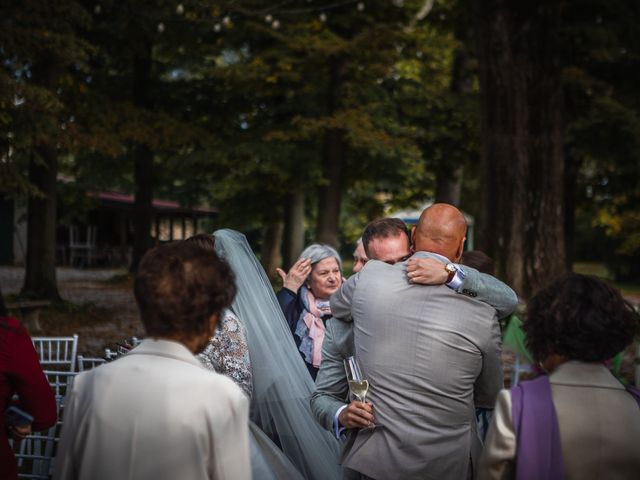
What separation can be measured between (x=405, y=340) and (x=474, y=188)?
90.8 feet

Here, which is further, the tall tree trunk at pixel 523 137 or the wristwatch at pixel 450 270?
the tall tree trunk at pixel 523 137

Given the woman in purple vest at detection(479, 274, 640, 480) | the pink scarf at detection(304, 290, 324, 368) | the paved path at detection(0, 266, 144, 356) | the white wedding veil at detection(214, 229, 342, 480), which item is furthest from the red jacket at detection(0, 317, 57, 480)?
the paved path at detection(0, 266, 144, 356)

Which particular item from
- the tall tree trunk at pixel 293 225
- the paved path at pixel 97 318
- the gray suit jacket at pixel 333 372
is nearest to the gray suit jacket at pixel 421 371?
the gray suit jacket at pixel 333 372

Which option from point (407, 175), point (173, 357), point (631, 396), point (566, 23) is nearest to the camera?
point (173, 357)

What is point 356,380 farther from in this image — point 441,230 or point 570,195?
point 570,195

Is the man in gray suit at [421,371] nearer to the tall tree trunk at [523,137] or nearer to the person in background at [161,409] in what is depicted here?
the person in background at [161,409]

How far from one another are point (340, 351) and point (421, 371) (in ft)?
1.62

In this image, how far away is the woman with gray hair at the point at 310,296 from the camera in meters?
4.93

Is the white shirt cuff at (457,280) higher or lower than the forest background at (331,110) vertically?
lower

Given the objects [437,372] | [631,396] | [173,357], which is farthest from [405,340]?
[173,357]

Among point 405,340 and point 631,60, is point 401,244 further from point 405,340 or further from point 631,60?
point 631,60

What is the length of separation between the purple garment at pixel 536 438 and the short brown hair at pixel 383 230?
167 cm

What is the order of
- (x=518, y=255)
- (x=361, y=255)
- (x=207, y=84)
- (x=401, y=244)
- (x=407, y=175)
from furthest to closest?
(x=407, y=175) < (x=207, y=84) < (x=518, y=255) < (x=361, y=255) < (x=401, y=244)

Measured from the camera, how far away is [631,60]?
15.8 metres
